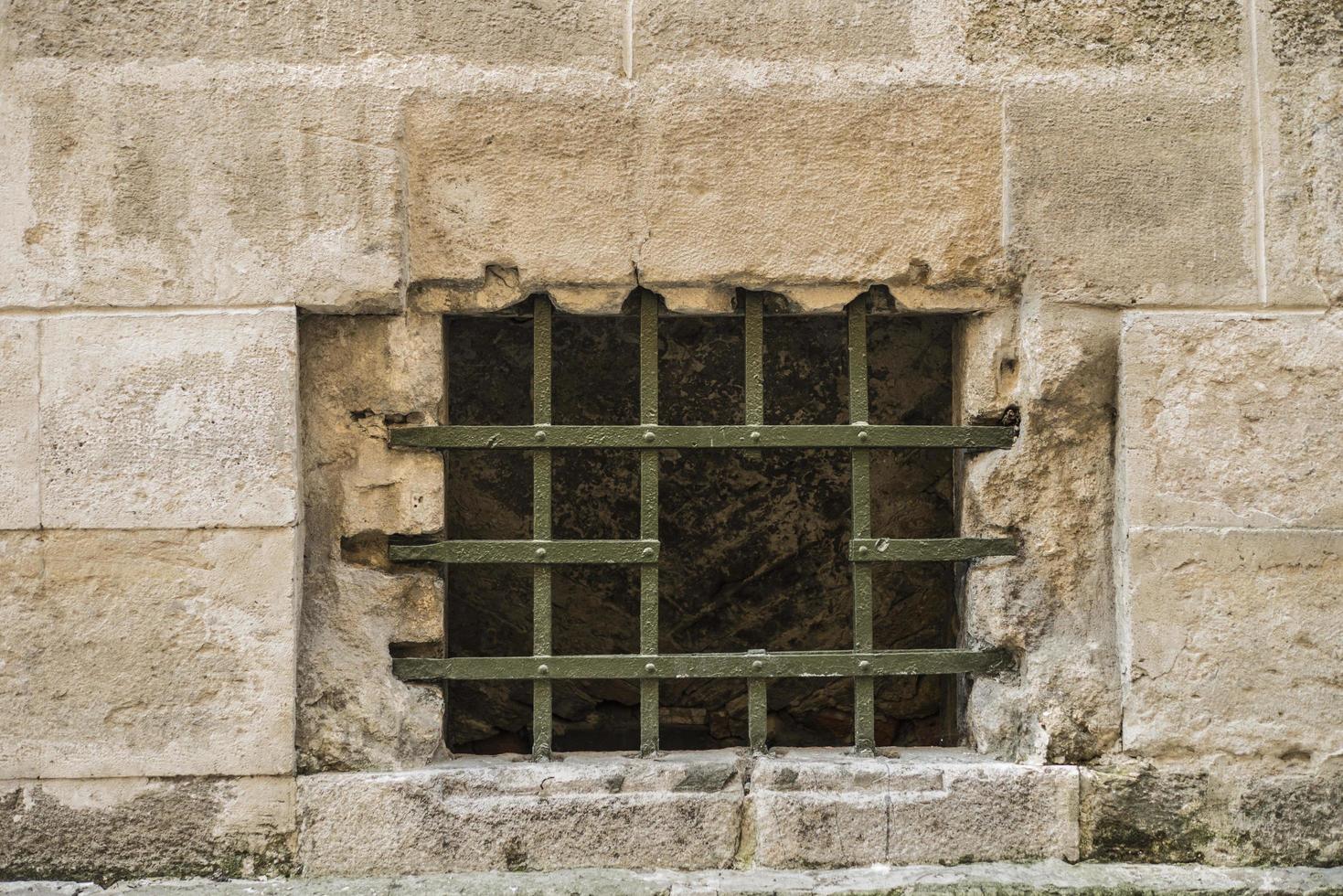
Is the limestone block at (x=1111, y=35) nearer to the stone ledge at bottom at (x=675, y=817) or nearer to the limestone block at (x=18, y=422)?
the stone ledge at bottom at (x=675, y=817)

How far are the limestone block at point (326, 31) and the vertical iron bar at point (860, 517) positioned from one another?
0.77 metres

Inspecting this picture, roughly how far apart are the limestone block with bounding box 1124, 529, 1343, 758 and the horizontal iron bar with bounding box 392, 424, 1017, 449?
0.43 metres

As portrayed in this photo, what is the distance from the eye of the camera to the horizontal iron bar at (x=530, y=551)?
7.64ft

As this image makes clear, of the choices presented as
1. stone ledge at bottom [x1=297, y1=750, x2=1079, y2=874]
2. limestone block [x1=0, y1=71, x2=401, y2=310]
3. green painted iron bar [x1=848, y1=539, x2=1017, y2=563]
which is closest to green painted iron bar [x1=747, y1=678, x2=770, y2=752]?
stone ledge at bottom [x1=297, y1=750, x2=1079, y2=874]

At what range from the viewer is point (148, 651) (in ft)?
7.16

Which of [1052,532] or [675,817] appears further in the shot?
[1052,532]

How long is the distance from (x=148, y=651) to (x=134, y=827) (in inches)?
13.9

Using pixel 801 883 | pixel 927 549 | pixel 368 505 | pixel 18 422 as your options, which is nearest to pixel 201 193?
pixel 18 422

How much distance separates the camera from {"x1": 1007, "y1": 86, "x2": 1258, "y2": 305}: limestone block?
229 cm

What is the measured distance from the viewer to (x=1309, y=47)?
2.30 m

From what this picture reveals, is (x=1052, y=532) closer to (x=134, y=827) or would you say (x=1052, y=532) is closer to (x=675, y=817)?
(x=675, y=817)

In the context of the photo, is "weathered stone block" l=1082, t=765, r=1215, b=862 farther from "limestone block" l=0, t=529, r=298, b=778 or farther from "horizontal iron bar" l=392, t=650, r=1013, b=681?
"limestone block" l=0, t=529, r=298, b=778

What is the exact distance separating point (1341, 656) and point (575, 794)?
A: 1.59m

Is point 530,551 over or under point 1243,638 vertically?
over
